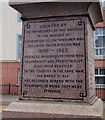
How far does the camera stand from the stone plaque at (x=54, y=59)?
464cm

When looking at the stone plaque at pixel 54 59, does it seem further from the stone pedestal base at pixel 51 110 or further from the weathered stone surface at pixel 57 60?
the stone pedestal base at pixel 51 110

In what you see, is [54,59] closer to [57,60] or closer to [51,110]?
[57,60]

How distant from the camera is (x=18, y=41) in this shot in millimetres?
21406

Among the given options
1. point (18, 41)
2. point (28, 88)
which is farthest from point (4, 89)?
point (28, 88)

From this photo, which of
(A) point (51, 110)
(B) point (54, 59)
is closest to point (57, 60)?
(B) point (54, 59)

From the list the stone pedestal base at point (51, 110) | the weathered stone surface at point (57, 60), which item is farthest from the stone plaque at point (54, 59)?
the stone pedestal base at point (51, 110)

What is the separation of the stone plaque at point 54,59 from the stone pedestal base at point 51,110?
0.19 meters

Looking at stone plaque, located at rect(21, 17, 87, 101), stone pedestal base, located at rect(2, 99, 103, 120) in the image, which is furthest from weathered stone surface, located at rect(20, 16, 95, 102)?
stone pedestal base, located at rect(2, 99, 103, 120)

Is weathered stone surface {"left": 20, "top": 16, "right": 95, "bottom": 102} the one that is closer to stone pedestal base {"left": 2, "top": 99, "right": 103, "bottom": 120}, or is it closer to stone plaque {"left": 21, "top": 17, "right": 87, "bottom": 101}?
stone plaque {"left": 21, "top": 17, "right": 87, "bottom": 101}

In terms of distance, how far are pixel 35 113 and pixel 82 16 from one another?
85.2 inches

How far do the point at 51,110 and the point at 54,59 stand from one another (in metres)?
1.05

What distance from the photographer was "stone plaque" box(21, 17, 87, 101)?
4.64 m

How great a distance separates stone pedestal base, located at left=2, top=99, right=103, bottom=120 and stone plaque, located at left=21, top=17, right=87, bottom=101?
194 mm

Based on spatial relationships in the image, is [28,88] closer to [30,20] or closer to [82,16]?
[30,20]
